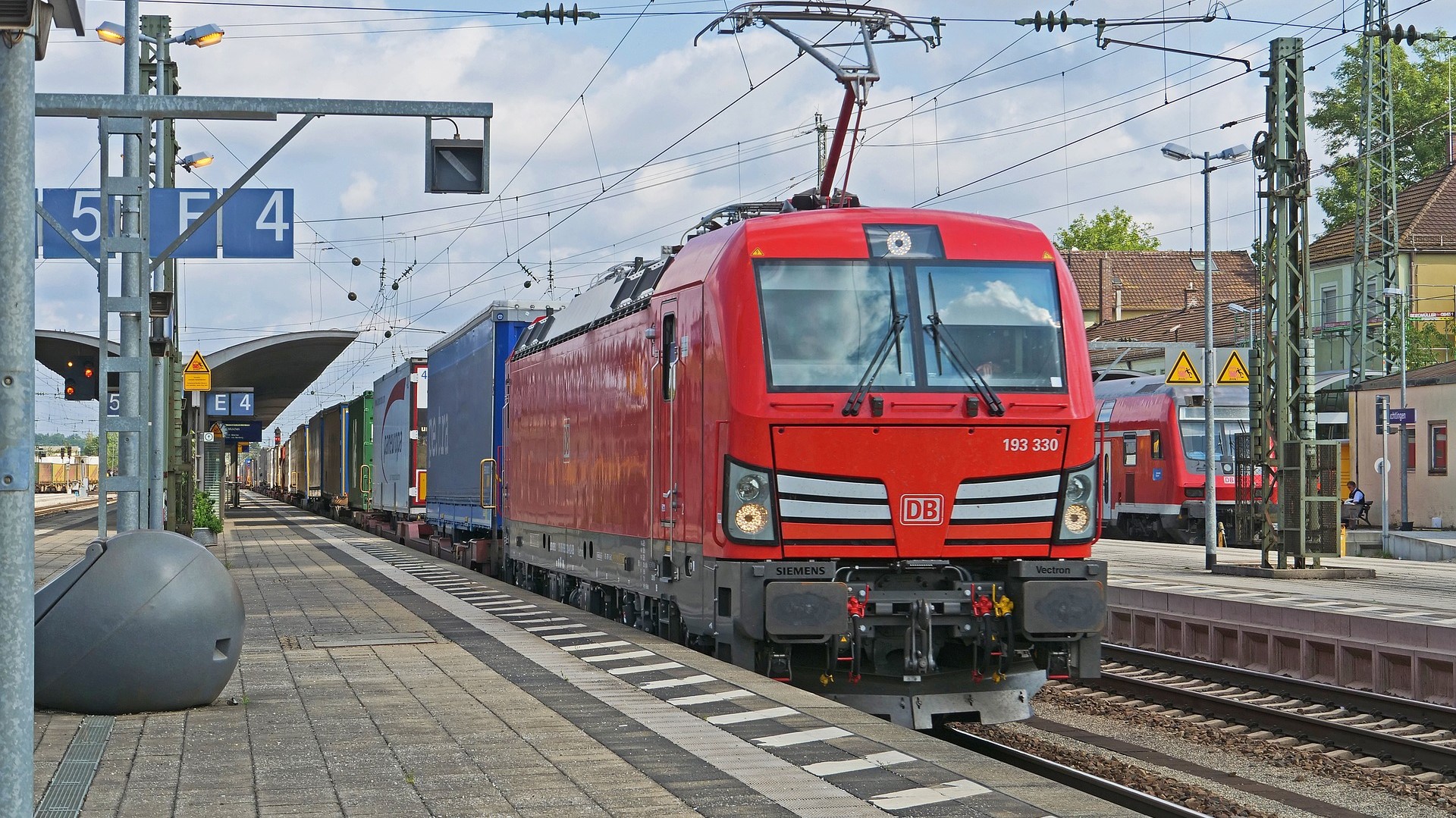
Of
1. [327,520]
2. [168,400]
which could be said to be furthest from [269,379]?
[168,400]

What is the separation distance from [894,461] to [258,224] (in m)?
11.8

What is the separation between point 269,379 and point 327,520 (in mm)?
6111

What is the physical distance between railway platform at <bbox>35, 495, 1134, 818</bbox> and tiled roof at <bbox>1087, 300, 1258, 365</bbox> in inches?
1665

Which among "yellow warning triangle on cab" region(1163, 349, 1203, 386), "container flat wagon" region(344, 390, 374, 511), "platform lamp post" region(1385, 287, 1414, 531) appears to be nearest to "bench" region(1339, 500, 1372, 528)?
"platform lamp post" region(1385, 287, 1414, 531)

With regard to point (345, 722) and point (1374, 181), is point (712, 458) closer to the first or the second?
point (345, 722)

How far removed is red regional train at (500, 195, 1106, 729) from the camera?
10.4 metres

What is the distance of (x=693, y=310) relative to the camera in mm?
11555

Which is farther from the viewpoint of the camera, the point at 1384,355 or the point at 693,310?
the point at 1384,355

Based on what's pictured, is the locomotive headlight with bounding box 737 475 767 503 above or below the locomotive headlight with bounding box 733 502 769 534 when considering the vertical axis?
above

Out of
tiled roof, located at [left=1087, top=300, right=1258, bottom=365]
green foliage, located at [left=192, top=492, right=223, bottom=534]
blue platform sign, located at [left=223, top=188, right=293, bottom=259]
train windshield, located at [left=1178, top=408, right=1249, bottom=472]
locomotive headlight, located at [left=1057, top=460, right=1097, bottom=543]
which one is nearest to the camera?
locomotive headlight, located at [left=1057, top=460, right=1097, bottom=543]

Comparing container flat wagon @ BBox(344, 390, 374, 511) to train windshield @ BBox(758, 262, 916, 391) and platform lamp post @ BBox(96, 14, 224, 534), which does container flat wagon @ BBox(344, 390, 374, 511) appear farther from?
train windshield @ BBox(758, 262, 916, 391)

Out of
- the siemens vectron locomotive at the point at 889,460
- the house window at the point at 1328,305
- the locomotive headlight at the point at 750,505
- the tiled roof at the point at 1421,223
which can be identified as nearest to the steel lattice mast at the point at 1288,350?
the siemens vectron locomotive at the point at 889,460

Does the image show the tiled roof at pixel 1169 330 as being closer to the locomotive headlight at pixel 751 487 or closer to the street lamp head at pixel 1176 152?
the street lamp head at pixel 1176 152

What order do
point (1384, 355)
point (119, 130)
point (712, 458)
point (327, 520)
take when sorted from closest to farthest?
point (712, 458) < point (119, 130) < point (1384, 355) < point (327, 520)
